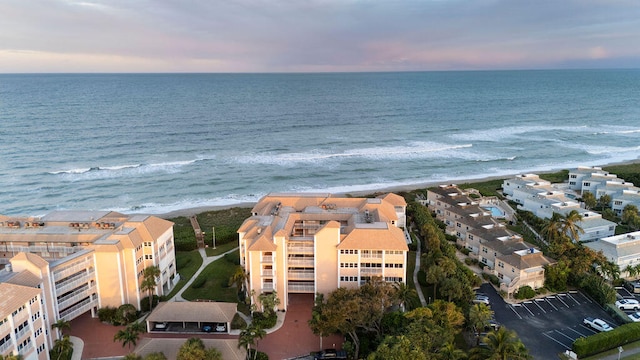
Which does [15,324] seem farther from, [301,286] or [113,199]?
[113,199]

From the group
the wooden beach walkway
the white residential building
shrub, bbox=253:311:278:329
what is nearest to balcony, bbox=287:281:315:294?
shrub, bbox=253:311:278:329

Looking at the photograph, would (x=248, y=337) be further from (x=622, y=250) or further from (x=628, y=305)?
(x=622, y=250)

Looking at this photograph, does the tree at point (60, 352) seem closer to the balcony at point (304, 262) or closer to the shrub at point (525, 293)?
the balcony at point (304, 262)

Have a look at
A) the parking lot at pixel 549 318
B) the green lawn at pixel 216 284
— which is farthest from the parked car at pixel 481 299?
the green lawn at pixel 216 284

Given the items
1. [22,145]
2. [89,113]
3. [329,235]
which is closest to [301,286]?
[329,235]

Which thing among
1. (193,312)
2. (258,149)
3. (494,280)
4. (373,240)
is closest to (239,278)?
(193,312)

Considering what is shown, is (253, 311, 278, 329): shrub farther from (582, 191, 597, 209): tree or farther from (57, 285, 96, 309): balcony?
(582, 191, 597, 209): tree
